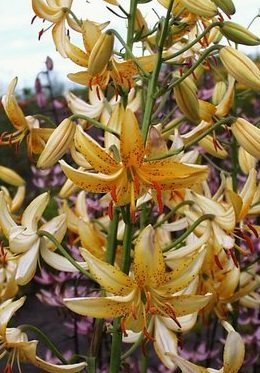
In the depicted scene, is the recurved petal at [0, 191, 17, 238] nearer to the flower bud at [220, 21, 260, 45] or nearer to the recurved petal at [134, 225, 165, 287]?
the recurved petal at [134, 225, 165, 287]

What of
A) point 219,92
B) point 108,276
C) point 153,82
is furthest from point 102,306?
point 219,92

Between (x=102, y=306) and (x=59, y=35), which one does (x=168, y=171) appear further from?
(x=59, y=35)

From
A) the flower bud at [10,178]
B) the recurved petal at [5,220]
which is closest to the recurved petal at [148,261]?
the recurved petal at [5,220]

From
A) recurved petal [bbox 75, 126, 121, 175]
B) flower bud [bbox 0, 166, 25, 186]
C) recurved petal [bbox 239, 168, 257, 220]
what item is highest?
recurved petal [bbox 75, 126, 121, 175]

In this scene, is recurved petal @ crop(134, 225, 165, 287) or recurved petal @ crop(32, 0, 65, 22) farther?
recurved petal @ crop(32, 0, 65, 22)

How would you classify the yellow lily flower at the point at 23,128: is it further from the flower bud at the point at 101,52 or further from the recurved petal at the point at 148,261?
the recurved petal at the point at 148,261

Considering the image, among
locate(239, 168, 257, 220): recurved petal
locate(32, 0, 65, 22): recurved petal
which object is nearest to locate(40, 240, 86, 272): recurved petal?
locate(239, 168, 257, 220): recurved petal

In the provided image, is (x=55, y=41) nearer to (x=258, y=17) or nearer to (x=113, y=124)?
(x=113, y=124)

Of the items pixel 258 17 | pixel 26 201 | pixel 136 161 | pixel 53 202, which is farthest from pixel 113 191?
pixel 26 201
